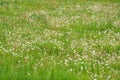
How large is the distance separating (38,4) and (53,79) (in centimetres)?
1501

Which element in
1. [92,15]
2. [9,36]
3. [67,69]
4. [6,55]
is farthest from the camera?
[92,15]

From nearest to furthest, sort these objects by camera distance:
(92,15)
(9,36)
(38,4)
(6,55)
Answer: (6,55) < (9,36) < (92,15) < (38,4)

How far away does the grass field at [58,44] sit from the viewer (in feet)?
31.4

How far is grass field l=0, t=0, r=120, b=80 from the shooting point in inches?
377

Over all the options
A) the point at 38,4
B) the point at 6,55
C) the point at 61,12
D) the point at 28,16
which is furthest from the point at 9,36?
the point at 38,4

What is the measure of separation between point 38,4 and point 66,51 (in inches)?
487

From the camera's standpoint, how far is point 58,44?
41.4 ft

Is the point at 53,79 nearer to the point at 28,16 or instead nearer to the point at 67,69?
the point at 67,69

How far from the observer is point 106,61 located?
10.8 metres

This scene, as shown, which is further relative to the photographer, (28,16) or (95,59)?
(28,16)

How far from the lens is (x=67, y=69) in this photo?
388 inches

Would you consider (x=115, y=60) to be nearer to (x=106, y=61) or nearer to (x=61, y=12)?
(x=106, y=61)

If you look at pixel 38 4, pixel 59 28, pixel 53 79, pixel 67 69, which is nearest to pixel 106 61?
pixel 67 69

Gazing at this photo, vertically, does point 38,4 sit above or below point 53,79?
below
